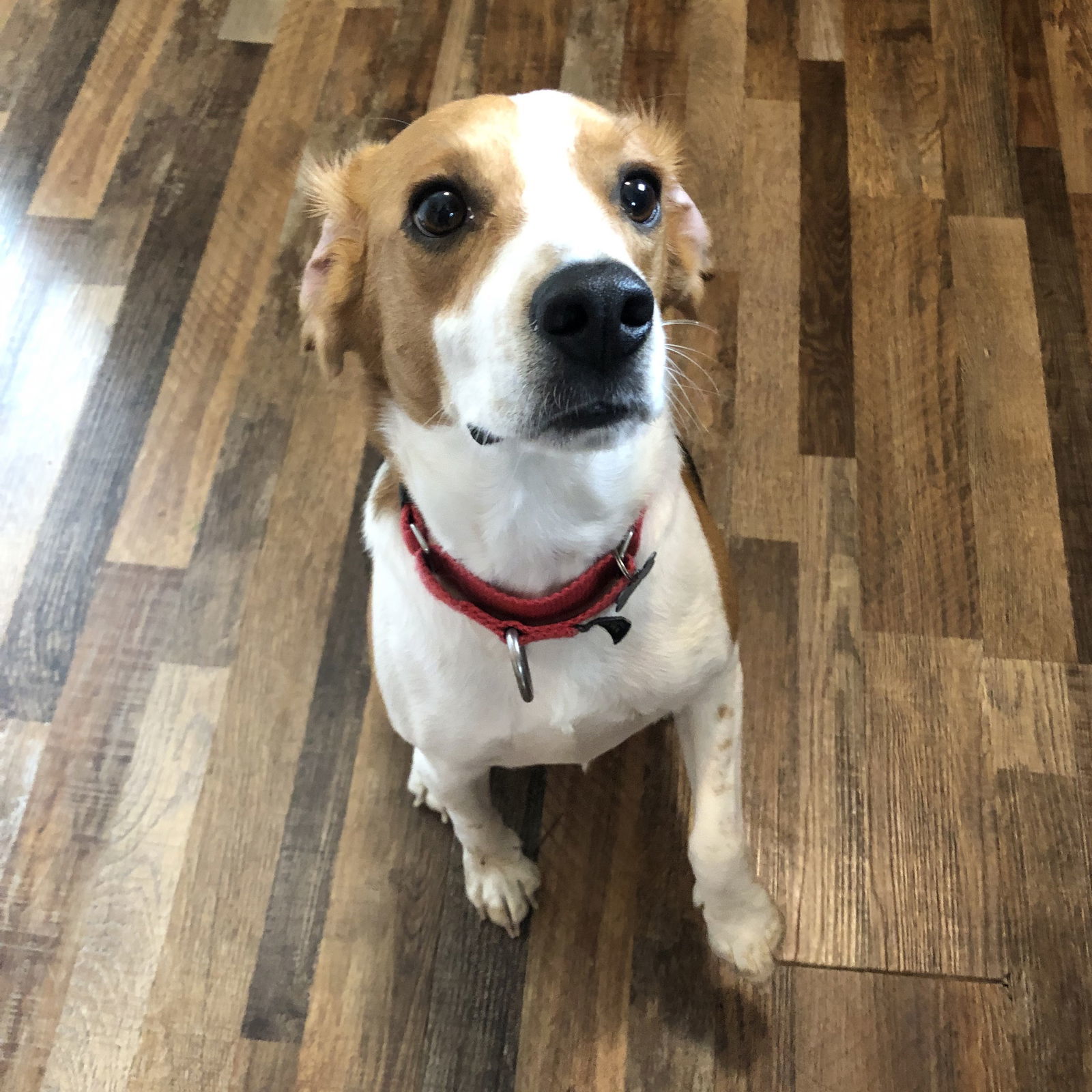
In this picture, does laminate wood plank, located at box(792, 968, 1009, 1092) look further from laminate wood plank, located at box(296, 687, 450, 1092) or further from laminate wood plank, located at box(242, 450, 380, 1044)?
laminate wood plank, located at box(242, 450, 380, 1044)

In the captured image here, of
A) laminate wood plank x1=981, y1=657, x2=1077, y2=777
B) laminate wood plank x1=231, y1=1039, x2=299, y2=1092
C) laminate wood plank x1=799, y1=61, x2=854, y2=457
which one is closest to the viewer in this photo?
laminate wood plank x1=231, y1=1039, x2=299, y2=1092

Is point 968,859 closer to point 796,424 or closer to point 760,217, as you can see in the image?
point 796,424

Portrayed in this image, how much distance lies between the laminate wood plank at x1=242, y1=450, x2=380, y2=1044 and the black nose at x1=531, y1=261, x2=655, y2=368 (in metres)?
1.19

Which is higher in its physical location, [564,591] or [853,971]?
[564,591]

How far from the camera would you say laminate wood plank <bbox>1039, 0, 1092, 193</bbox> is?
2.53 m

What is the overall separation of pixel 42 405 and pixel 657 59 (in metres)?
1.93

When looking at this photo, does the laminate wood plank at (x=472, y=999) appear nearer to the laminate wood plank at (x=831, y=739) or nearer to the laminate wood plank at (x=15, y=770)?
the laminate wood plank at (x=831, y=739)

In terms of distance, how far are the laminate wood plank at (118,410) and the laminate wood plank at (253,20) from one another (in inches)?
2.1

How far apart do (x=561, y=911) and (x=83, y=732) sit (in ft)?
3.55

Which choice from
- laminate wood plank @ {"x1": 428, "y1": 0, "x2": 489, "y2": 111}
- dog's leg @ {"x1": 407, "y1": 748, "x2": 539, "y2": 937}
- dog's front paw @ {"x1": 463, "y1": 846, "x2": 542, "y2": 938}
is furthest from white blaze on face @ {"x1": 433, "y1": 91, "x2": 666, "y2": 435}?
laminate wood plank @ {"x1": 428, "y1": 0, "x2": 489, "y2": 111}

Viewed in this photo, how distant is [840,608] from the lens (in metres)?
2.06

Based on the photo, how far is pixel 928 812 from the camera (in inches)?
73.9

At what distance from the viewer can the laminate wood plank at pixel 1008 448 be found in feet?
6.68

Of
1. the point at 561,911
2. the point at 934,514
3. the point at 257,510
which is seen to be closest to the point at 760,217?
the point at 934,514
